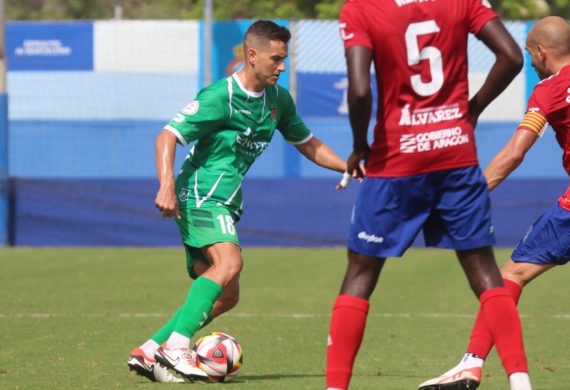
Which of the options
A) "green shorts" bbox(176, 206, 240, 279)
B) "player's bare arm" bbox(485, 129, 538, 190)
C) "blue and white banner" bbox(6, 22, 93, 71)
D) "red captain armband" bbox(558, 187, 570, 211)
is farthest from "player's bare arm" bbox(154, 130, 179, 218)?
"blue and white banner" bbox(6, 22, 93, 71)

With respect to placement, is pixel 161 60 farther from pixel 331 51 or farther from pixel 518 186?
pixel 518 186

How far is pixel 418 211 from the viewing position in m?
5.69

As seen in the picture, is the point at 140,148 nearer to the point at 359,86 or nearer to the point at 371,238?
the point at 371,238

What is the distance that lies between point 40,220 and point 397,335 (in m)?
11.1

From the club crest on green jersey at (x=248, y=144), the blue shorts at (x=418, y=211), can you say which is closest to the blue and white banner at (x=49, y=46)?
the club crest on green jersey at (x=248, y=144)

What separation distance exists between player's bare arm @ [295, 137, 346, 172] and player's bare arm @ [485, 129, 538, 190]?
1276mm

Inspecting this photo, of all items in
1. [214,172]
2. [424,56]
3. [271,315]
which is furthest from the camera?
[271,315]

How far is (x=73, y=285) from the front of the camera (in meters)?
13.7

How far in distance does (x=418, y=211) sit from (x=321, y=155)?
84.9 inches

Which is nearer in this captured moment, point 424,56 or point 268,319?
point 424,56

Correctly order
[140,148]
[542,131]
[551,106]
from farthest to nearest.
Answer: [140,148] → [551,106] → [542,131]

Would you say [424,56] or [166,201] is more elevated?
[424,56]

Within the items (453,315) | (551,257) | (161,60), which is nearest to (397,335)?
(453,315)

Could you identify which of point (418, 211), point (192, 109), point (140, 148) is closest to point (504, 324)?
point (418, 211)
